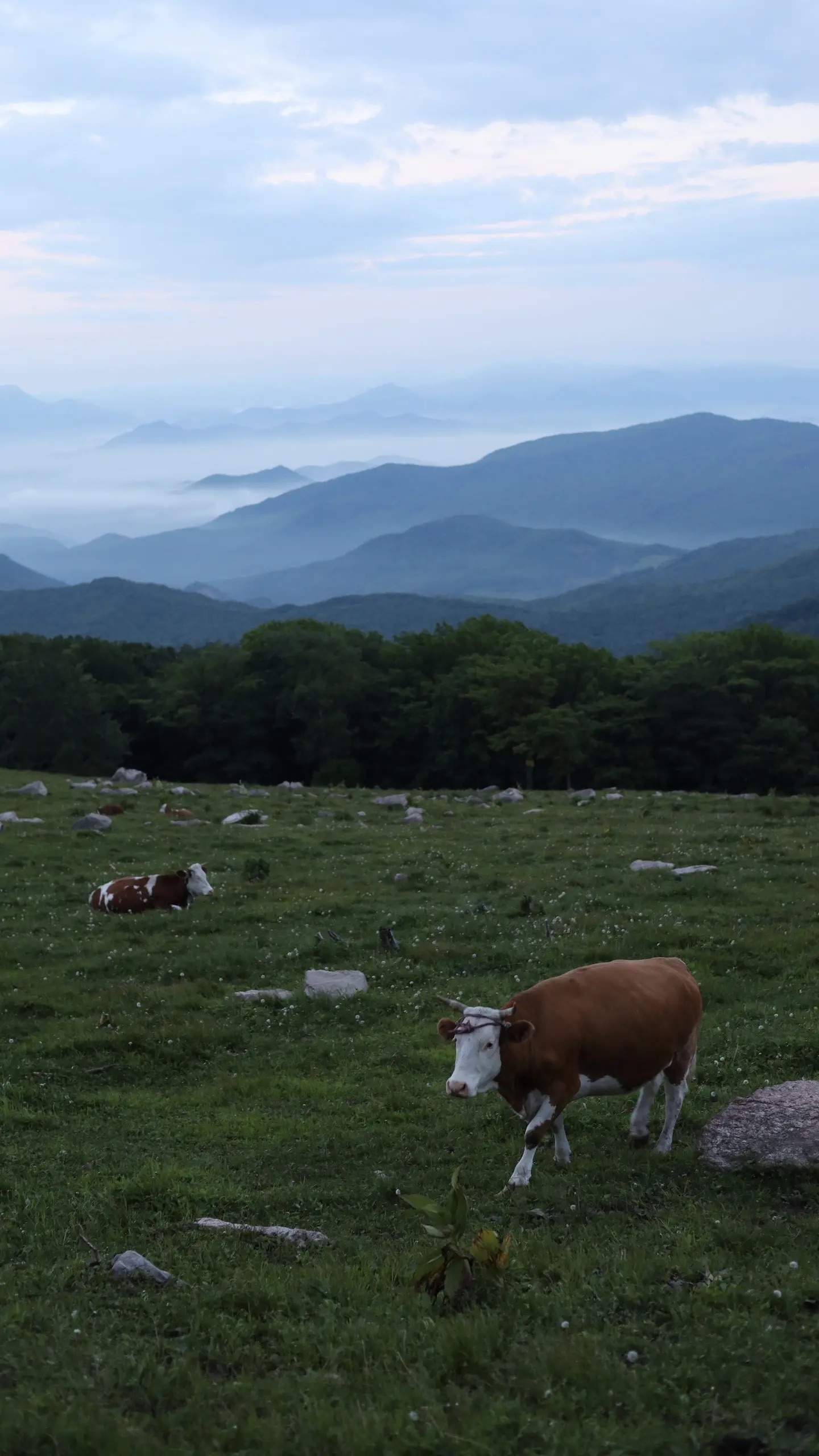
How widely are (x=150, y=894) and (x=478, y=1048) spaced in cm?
1245

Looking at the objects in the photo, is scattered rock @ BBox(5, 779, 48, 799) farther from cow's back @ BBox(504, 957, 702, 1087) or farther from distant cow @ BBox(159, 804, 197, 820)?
cow's back @ BBox(504, 957, 702, 1087)

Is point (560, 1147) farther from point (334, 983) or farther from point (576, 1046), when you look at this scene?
point (334, 983)

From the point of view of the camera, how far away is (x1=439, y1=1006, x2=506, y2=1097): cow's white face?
397 inches

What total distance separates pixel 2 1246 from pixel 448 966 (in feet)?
29.5

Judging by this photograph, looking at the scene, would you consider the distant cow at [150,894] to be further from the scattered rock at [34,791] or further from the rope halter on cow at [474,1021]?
the scattered rock at [34,791]

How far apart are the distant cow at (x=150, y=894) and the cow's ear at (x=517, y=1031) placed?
474 inches

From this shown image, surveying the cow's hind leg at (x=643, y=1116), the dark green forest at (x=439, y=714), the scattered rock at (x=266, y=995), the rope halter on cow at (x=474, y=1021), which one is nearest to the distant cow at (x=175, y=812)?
the scattered rock at (x=266, y=995)

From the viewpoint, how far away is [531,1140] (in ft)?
33.2

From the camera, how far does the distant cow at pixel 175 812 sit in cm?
3167

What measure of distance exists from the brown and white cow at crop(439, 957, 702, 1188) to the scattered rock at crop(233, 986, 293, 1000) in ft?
19.2

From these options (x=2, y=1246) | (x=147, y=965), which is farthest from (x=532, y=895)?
(x=2, y=1246)

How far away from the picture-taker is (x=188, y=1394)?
673cm

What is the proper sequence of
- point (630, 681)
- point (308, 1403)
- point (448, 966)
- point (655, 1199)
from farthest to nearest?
point (630, 681)
point (448, 966)
point (655, 1199)
point (308, 1403)

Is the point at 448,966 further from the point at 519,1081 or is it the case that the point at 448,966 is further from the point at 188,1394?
the point at 188,1394
